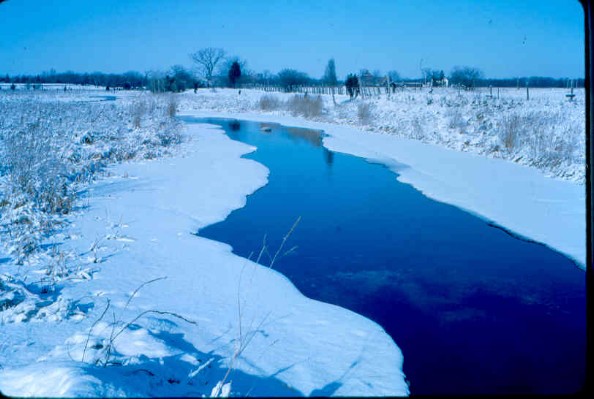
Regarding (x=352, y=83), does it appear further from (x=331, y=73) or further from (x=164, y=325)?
(x=164, y=325)

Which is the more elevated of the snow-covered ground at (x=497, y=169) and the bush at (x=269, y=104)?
the bush at (x=269, y=104)

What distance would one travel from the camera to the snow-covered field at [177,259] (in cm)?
283

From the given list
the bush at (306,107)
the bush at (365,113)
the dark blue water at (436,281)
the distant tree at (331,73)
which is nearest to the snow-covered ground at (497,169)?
the dark blue water at (436,281)

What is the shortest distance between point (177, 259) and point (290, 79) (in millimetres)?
49147

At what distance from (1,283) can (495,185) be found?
353 inches

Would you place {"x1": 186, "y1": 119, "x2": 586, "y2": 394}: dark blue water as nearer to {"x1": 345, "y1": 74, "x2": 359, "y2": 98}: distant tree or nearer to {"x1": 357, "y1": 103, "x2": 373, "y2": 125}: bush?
{"x1": 357, "y1": 103, "x2": 373, "y2": 125}: bush

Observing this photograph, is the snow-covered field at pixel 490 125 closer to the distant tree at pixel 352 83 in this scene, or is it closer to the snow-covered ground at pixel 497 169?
the snow-covered ground at pixel 497 169

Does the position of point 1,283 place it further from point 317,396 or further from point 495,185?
point 495,185

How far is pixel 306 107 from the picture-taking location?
30.5m

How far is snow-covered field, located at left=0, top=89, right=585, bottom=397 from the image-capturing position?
2.83 m

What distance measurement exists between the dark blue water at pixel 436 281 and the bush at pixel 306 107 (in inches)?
813

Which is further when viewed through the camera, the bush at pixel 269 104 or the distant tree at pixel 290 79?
the distant tree at pixel 290 79

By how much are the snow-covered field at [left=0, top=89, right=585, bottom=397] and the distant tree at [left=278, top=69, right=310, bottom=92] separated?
128ft

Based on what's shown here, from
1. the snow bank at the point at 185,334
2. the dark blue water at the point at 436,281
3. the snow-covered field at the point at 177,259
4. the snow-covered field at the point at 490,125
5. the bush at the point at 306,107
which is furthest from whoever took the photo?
the bush at the point at 306,107
